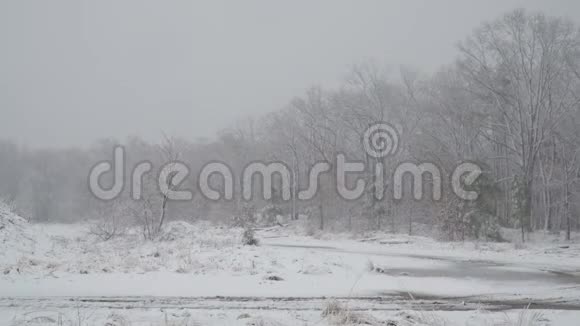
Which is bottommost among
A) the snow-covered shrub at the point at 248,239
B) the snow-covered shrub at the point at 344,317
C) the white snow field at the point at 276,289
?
the snow-covered shrub at the point at 248,239

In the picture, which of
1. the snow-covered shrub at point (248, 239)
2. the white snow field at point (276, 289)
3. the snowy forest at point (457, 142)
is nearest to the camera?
the white snow field at point (276, 289)

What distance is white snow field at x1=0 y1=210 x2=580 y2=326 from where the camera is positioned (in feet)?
24.0

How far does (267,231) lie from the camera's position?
43656 mm

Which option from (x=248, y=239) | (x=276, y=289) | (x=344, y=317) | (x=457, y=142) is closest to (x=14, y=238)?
(x=248, y=239)

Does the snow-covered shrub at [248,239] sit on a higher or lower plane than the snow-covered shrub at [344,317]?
lower

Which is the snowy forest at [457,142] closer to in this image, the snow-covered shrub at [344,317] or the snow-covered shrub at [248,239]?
Result: the snow-covered shrub at [248,239]

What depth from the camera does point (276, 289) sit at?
35.5ft

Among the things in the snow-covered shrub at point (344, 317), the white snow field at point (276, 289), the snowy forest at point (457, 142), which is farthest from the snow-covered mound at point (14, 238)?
the snow-covered shrub at point (344, 317)

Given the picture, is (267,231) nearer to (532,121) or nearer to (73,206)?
(532,121)

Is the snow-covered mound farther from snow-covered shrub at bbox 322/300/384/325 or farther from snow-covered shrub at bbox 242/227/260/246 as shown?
snow-covered shrub at bbox 322/300/384/325

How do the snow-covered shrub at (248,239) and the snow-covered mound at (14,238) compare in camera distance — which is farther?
the snow-covered shrub at (248,239)

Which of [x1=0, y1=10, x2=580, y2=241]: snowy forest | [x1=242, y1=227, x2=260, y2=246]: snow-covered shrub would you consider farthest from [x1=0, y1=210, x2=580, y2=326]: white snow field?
[x1=0, y1=10, x2=580, y2=241]: snowy forest

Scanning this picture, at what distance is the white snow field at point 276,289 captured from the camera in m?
7.32

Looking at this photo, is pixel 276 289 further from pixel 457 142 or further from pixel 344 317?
pixel 457 142
